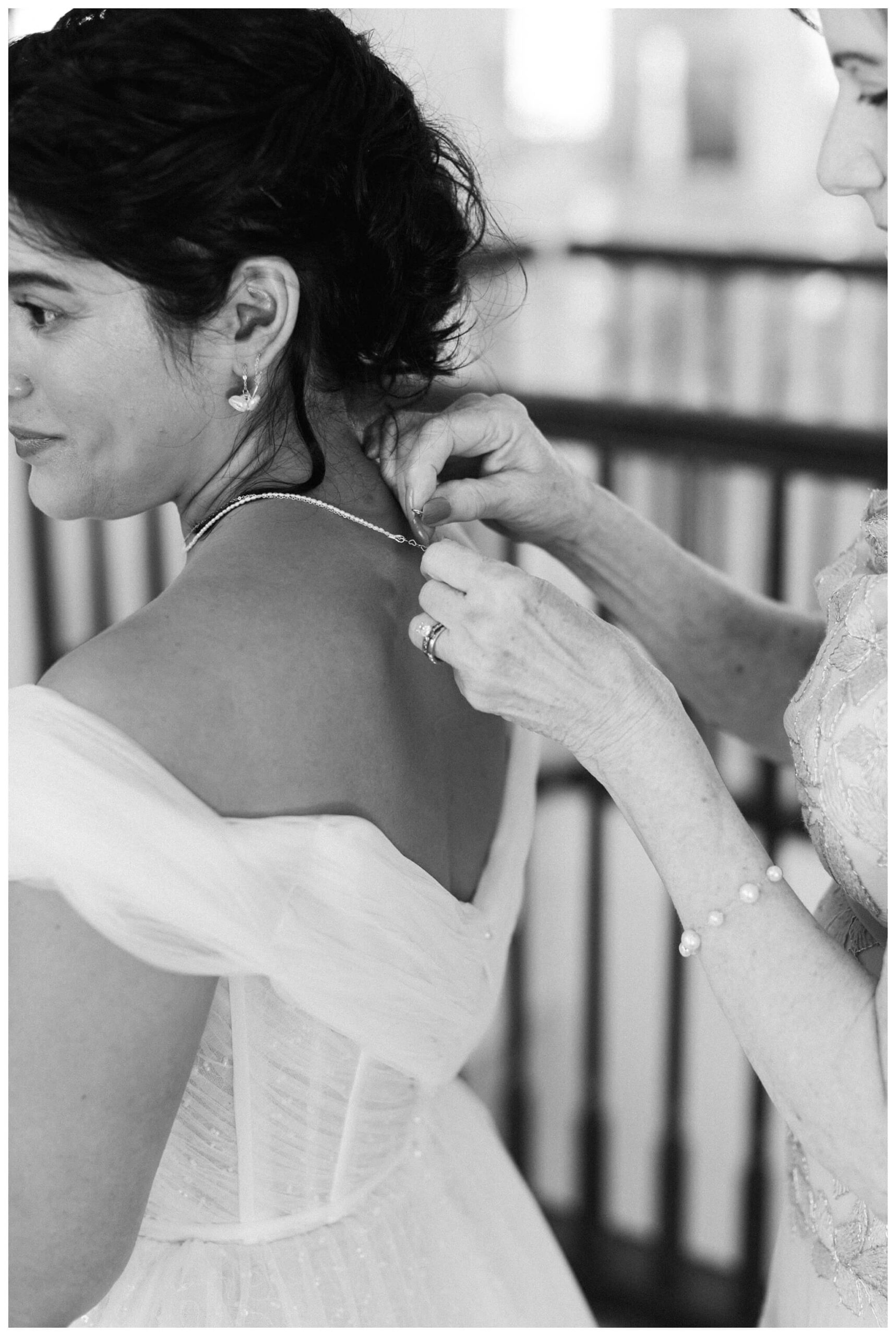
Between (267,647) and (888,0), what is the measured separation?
0.60 m

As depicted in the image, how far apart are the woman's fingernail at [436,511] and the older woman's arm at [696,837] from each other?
5.7 inches

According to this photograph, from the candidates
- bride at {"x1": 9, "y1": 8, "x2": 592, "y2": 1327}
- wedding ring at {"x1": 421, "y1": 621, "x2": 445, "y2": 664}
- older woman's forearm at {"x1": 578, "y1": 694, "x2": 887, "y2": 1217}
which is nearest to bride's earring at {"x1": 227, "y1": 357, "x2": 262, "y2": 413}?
bride at {"x1": 9, "y1": 8, "x2": 592, "y2": 1327}

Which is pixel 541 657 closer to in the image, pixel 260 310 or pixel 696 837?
pixel 696 837

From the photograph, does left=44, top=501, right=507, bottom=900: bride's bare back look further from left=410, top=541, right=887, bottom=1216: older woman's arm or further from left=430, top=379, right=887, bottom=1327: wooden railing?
left=430, top=379, right=887, bottom=1327: wooden railing

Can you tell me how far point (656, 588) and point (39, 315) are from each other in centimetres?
73

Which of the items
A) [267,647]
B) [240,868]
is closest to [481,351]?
[267,647]

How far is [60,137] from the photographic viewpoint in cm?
109

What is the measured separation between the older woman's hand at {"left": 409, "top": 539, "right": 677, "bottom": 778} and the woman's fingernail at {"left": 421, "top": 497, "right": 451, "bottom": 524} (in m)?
0.15

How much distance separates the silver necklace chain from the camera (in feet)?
4.04

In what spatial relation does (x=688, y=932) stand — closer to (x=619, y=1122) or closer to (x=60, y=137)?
(x=60, y=137)

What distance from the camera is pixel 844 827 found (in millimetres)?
1153

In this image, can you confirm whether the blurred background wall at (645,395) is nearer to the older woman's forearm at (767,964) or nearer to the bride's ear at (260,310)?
the bride's ear at (260,310)

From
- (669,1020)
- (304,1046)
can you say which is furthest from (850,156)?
(669,1020)

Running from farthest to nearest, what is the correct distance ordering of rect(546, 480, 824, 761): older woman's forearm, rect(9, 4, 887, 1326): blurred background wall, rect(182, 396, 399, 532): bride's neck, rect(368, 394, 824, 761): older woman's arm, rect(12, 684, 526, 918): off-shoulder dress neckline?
1. rect(9, 4, 887, 1326): blurred background wall
2. rect(546, 480, 824, 761): older woman's forearm
3. rect(368, 394, 824, 761): older woman's arm
4. rect(182, 396, 399, 532): bride's neck
5. rect(12, 684, 526, 918): off-shoulder dress neckline
